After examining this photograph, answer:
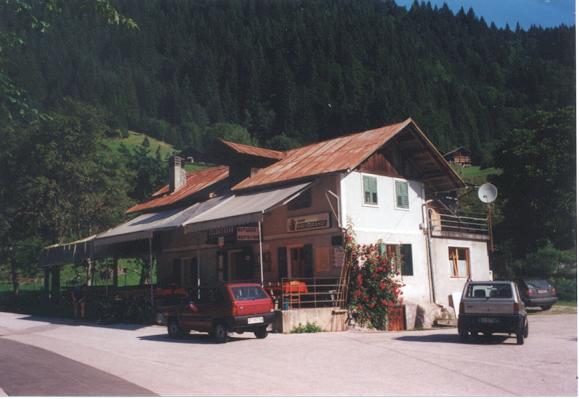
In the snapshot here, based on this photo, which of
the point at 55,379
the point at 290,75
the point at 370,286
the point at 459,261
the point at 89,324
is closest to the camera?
the point at 55,379

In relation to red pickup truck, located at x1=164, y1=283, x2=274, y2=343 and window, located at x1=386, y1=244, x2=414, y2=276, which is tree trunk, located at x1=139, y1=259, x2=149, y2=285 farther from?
red pickup truck, located at x1=164, y1=283, x2=274, y2=343

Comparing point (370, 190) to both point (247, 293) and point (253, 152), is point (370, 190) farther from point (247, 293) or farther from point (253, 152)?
point (247, 293)

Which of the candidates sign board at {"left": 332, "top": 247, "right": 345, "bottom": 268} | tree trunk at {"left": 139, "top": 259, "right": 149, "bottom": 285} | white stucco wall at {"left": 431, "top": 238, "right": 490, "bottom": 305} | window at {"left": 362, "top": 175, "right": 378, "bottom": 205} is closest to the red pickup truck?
sign board at {"left": 332, "top": 247, "right": 345, "bottom": 268}

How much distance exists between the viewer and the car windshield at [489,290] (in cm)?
1498

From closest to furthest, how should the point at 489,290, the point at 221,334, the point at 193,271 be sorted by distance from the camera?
the point at 489,290
the point at 221,334
the point at 193,271

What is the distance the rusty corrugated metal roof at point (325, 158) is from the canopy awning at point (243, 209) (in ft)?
2.84

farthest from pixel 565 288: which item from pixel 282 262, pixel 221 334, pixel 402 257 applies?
pixel 221 334

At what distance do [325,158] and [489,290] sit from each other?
34.0 feet

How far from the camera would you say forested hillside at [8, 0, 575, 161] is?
8606 centimetres

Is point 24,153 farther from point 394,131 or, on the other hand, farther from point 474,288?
point 474,288

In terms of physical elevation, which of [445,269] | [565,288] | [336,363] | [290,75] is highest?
[290,75]

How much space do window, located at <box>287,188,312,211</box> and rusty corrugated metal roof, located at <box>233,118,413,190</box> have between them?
35.1 inches

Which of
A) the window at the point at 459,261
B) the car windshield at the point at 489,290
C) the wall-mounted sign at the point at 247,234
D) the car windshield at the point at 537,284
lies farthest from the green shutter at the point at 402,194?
the car windshield at the point at 489,290

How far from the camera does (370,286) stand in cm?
2062
